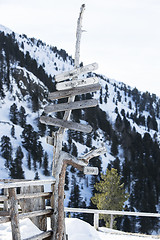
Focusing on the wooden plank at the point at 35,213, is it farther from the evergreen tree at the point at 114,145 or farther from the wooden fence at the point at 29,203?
the evergreen tree at the point at 114,145

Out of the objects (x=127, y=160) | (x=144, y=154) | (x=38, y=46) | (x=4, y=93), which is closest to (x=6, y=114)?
(x=4, y=93)

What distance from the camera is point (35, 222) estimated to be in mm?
7613

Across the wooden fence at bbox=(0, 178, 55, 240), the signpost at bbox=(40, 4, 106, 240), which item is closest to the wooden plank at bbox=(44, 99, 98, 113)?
the signpost at bbox=(40, 4, 106, 240)

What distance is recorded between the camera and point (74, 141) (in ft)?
282

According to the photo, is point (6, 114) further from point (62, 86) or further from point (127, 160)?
point (62, 86)

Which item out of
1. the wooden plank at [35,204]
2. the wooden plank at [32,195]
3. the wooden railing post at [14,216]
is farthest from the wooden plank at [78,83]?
the wooden railing post at [14,216]

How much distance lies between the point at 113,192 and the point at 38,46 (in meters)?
125

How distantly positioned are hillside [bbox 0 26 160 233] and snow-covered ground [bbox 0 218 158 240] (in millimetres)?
45824

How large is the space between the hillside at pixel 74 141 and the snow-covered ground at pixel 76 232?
45824mm

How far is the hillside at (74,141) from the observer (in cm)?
6594

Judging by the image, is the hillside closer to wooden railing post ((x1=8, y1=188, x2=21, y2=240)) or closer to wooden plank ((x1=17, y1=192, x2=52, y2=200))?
wooden plank ((x1=17, y1=192, x2=52, y2=200))

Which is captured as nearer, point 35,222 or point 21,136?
point 35,222

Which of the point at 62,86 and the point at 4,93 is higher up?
the point at 4,93

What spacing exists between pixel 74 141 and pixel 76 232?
252 ft
